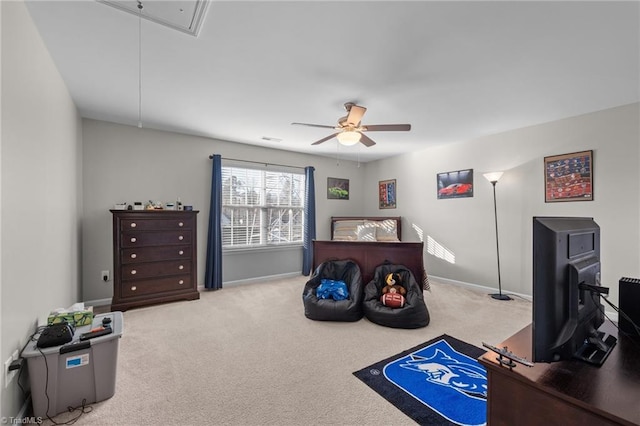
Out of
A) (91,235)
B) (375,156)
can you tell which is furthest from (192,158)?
(375,156)

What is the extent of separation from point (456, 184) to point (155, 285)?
4899 millimetres

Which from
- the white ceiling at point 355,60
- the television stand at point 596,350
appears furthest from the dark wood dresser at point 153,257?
the television stand at point 596,350

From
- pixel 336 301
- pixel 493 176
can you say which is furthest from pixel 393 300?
pixel 493 176

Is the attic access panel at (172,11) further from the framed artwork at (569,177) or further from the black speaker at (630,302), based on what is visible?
the framed artwork at (569,177)

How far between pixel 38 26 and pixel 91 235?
2669mm

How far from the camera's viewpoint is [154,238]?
12.1 ft

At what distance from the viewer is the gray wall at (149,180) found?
372cm

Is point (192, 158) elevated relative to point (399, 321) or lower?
elevated

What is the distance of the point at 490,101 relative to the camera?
3094 mm

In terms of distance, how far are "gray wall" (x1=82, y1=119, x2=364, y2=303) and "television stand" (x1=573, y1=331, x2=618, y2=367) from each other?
448 cm

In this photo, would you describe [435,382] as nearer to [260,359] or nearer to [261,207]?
[260,359]

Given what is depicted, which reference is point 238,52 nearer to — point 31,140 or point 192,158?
point 31,140

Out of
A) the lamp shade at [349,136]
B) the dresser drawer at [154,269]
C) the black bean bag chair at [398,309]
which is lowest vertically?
the black bean bag chair at [398,309]

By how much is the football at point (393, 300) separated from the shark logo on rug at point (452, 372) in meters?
0.71
